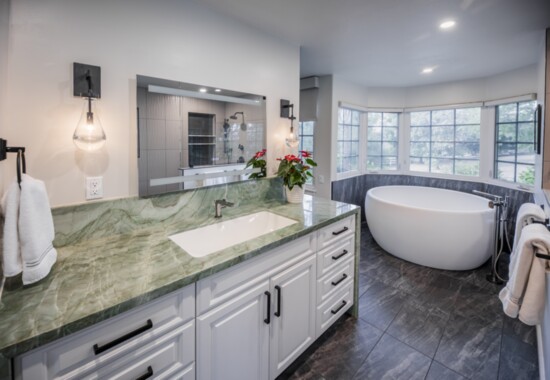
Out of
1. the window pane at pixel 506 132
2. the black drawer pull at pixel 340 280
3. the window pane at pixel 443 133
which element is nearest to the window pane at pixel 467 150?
the window pane at pixel 443 133

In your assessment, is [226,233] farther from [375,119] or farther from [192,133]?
[375,119]

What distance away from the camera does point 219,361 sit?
4.12 feet

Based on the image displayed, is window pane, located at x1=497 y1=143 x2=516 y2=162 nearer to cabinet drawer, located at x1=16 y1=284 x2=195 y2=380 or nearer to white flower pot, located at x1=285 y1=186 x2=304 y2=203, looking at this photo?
white flower pot, located at x1=285 y1=186 x2=304 y2=203

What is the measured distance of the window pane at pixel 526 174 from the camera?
324cm

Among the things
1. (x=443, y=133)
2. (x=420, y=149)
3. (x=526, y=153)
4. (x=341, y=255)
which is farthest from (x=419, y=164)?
(x=341, y=255)

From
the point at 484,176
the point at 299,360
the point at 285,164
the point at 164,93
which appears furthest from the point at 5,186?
the point at 484,176

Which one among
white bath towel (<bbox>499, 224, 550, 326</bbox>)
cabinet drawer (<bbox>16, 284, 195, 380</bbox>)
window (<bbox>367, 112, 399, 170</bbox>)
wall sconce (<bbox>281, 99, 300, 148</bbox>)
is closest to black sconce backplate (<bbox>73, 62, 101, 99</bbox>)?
cabinet drawer (<bbox>16, 284, 195, 380</bbox>)

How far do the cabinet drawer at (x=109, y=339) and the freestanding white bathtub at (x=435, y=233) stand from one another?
2.68m

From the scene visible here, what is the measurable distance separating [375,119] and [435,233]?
2.29 m

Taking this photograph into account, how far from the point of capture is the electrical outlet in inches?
56.5

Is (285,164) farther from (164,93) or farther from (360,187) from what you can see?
(360,187)

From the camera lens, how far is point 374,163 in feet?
15.2

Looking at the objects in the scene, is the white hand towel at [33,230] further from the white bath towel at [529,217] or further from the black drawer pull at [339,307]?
the white bath towel at [529,217]

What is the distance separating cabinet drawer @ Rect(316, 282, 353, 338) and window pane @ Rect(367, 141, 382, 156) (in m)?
2.97
